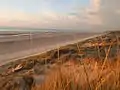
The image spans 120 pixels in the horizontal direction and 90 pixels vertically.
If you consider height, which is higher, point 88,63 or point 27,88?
point 88,63

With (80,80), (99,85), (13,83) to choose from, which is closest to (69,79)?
(80,80)

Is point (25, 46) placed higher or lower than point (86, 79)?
lower

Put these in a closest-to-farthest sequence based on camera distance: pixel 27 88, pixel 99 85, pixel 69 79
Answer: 1. pixel 99 85
2. pixel 69 79
3. pixel 27 88

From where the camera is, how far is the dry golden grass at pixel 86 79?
460 cm

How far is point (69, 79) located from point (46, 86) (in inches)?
13.4

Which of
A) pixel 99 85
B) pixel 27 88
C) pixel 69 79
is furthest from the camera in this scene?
pixel 27 88

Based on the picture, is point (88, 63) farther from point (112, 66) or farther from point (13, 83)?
point (13, 83)

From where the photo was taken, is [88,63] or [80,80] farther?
[88,63]

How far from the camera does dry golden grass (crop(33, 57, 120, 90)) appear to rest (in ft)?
15.1

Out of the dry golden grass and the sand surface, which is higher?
the dry golden grass

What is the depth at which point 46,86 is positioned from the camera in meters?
4.67

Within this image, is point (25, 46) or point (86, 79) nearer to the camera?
point (86, 79)

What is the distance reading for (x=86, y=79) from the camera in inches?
183

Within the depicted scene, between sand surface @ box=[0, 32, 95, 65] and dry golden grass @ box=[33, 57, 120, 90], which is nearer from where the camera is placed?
dry golden grass @ box=[33, 57, 120, 90]
